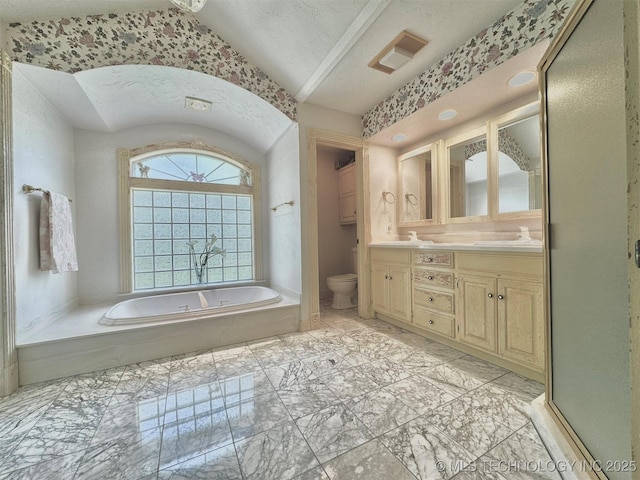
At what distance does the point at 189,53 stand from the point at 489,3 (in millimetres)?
2226

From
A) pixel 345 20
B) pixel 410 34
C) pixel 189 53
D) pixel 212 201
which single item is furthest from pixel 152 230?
pixel 410 34

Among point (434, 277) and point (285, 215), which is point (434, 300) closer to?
point (434, 277)

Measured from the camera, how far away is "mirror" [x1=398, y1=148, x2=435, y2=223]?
8.98 feet

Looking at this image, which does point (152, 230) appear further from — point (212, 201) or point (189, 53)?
point (189, 53)

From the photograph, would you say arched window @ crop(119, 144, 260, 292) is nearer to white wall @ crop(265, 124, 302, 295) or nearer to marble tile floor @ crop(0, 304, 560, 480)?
white wall @ crop(265, 124, 302, 295)

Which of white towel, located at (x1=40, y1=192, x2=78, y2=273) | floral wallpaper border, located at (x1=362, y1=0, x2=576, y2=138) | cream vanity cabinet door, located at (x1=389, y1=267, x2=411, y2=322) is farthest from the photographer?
cream vanity cabinet door, located at (x1=389, y1=267, x2=411, y2=322)

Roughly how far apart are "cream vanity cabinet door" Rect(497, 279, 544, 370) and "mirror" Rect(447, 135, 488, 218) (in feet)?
3.02

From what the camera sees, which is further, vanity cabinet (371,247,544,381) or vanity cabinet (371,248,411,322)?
vanity cabinet (371,248,411,322)

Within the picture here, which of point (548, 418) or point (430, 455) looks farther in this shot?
point (548, 418)

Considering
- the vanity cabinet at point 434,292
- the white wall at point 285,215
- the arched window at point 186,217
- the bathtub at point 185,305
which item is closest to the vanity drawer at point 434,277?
the vanity cabinet at point 434,292

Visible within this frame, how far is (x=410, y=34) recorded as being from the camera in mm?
1678

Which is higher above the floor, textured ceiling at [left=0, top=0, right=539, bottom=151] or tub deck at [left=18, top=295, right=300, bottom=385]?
textured ceiling at [left=0, top=0, right=539, bottom=151]

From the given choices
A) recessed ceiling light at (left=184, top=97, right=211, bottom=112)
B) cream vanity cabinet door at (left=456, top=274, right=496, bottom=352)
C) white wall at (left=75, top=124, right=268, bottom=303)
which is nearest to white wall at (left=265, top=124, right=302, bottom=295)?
recessed ceiling light at (left=184, top=97, right=211, bottom=112)

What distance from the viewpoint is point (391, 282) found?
2584 millimetres
